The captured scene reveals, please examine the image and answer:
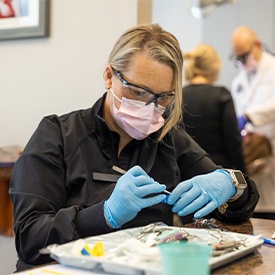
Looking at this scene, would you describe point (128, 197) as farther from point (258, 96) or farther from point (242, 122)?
point (258, 96)

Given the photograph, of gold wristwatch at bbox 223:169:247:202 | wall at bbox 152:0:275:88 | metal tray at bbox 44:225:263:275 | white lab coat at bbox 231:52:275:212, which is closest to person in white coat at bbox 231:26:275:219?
white lab coat at bbox 231:52:275:212

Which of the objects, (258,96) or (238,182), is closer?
(238,182)

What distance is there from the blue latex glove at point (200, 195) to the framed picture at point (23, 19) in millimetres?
1051

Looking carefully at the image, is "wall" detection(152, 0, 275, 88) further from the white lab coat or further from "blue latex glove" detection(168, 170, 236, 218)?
"blue latex glove" detection(168, 170, 236, 218)

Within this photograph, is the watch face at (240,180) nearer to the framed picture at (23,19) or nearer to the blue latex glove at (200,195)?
the blue latex glove at (200,195)

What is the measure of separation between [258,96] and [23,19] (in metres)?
1.77

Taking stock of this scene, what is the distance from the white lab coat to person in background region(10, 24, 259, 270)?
1.52 meters

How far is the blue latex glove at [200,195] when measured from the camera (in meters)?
1.23

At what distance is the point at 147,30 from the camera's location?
143cm

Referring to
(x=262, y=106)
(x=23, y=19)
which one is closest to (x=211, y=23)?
(x=262, y=106)

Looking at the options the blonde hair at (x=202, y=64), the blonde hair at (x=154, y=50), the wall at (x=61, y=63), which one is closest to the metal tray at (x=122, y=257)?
the blonde hair at (x=154, y=50)

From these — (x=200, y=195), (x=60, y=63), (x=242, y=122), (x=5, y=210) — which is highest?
(x=60, y=63)

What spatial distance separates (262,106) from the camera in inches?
122

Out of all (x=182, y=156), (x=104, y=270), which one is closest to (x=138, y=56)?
(x=182, y=156)
